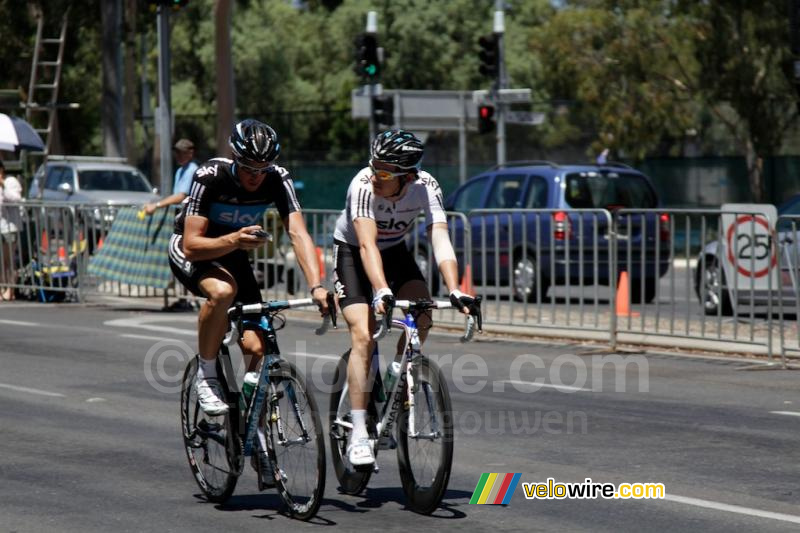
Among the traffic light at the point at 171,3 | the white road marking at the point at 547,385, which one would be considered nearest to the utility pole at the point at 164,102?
the traffic light at the point at 171,3

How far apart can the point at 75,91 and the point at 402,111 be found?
2874 cm

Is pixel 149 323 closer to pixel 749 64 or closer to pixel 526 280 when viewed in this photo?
pixel 526 280

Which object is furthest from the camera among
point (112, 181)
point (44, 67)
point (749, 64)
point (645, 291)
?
point (44, 67)

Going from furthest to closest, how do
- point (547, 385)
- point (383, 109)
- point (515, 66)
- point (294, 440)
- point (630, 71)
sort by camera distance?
point (515, 66), point (630, 71), point (383, 109), point (547, 385), point (294, 440)

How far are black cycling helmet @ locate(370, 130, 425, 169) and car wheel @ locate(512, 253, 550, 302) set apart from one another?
7715mm

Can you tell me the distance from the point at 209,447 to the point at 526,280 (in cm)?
810

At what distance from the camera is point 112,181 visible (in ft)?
104

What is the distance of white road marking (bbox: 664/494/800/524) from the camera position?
7.21 meters

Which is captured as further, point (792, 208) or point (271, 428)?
point (792, 208)

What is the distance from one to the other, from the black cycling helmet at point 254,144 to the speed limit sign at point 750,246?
722 centimetres

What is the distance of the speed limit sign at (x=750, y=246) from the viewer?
13.5 m

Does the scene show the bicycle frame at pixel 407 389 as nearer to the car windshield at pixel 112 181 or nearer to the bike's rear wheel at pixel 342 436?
the bike's rear wheel at pixel 342 436

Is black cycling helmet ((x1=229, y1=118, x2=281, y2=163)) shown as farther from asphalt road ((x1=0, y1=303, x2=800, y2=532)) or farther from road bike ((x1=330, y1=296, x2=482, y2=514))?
asphalt road ((x1=0, y1=303, x2=800, y2=532))

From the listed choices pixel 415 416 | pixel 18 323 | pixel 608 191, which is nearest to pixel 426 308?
pixel 415 416
